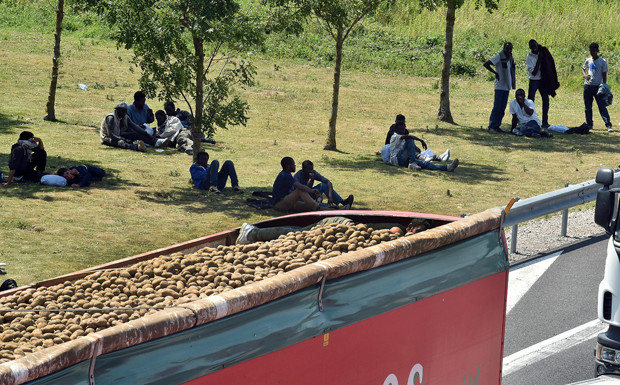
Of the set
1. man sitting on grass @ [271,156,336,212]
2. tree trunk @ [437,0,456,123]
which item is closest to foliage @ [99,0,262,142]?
man sitting on grass @ [271,156,336,212]

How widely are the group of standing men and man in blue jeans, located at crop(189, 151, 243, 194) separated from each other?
9.32m

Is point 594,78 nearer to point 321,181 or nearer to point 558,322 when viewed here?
point 321,181

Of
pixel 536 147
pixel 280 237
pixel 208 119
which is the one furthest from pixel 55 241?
pixel 536 147

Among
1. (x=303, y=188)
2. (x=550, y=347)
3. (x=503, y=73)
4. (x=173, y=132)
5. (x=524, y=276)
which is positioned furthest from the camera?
(x=503, y=73)

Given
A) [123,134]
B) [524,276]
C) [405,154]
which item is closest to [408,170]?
[405,154]

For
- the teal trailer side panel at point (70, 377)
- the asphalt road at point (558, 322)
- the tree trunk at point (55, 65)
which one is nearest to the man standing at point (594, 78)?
the asphalt road at point (558, 322)

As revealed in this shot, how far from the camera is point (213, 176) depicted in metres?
16.2

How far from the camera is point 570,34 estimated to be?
34.2 metres

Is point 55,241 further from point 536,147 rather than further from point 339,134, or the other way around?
point 536,147

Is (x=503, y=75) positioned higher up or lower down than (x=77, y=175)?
higher up

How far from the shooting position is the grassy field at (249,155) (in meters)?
13.3

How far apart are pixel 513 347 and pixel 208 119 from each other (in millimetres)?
9135

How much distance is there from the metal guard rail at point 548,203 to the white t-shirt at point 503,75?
32.0ft

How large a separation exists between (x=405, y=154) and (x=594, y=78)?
730 centimetres
